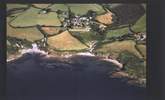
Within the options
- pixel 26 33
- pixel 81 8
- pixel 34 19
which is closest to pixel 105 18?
pixel 81 8

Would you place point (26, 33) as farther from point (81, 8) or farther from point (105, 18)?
point (105, 18)

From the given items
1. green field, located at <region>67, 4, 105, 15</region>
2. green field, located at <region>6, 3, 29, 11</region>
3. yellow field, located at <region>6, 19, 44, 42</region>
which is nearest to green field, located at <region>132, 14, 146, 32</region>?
green field, located at <region>67, 4, 105, 15</region>

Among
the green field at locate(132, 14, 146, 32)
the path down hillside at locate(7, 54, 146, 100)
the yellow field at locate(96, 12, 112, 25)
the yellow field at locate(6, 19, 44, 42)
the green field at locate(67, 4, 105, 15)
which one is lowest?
the path down hillside at locate(7, 54, 146, 100)

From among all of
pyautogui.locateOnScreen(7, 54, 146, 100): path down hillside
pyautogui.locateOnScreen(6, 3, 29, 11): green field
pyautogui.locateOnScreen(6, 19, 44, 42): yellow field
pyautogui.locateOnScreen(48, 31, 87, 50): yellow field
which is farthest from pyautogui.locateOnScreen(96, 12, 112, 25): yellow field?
pyautogui.locateOnScreen(6, 3, 29, 11): green field

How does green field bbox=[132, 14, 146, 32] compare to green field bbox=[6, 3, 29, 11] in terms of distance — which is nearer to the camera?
green field bbox=[6, 3, 29, 11]

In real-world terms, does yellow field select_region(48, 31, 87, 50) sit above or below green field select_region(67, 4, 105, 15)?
below

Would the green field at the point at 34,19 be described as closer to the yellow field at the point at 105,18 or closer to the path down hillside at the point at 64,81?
the path down hillside at the point at 64,81

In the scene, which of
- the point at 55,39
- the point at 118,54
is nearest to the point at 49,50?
the point at 55,39

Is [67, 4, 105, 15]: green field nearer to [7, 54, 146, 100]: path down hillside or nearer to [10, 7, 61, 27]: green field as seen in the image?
[10, 7, 61, 27]: green field
